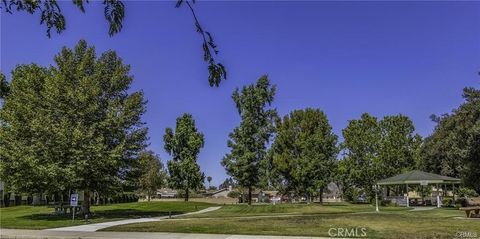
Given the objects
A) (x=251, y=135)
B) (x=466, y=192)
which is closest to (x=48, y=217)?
(x=251, y=135)

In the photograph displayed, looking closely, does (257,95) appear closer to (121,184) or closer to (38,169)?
(121,184)

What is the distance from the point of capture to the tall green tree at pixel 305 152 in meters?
54.4

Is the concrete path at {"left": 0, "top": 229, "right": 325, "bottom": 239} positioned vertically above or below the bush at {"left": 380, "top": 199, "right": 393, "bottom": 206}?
above

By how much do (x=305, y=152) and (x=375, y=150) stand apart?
382 inches

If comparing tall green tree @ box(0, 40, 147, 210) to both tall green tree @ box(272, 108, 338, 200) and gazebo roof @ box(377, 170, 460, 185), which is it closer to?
Result: gazebo roof @ box(377, 170, 460, 185)

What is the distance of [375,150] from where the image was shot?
58531mm

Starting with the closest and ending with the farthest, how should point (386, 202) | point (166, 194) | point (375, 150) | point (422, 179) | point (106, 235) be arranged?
point (106, 235)
point (422, 179)
point (386, 202)
point (375, 150)
point (166, 194)

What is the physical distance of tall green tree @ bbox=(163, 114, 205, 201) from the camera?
59.6 m

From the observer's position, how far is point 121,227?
20.3 m

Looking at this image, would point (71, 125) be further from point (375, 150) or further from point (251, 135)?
point (375, 150)

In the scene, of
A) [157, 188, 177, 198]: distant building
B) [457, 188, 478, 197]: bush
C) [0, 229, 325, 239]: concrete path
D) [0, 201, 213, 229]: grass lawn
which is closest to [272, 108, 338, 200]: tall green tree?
[457, 188, 478, 197]: bush

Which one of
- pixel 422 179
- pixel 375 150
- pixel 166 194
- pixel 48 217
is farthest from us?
pixel 166 194

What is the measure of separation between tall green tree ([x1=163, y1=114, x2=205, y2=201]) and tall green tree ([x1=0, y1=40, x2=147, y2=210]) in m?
27.6

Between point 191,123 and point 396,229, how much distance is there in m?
44.8
